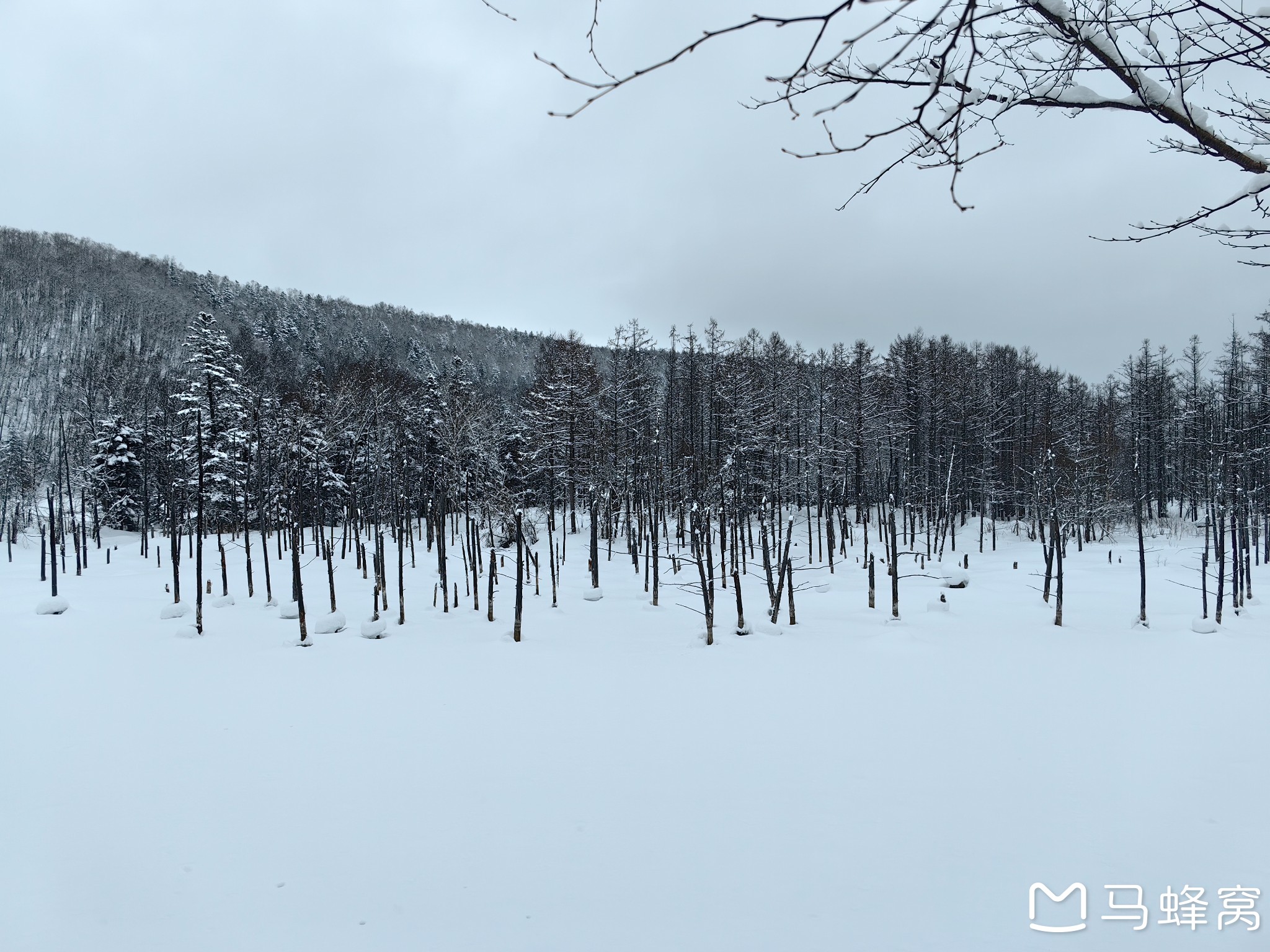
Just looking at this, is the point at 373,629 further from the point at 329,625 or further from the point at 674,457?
the point at 674,457

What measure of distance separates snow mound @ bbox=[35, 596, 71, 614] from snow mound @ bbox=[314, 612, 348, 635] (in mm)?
8863

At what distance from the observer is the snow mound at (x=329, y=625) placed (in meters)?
15.2

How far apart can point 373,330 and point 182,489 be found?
96.2m

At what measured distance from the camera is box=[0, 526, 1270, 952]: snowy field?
4387 millimetres

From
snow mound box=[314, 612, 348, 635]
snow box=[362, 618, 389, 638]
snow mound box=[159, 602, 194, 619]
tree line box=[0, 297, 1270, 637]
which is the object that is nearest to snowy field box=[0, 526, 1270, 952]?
snow box=[362, 618, 389, 638]

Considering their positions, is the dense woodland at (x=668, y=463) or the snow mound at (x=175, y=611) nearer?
the snow mound at (x=175, y=611)

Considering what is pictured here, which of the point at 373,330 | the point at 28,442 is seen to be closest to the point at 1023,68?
the point at 28,442

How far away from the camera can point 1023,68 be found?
2977 mm

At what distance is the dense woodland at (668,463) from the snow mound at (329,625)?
269 centimetres

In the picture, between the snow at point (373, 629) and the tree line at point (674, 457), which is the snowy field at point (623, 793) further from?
the tree line at point (674, 457)

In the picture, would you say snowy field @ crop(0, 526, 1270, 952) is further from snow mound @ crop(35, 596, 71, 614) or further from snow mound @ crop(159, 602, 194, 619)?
snow mound @ crop(35, 596, 71, 614)

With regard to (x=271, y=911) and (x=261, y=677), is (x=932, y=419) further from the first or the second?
(x=271, y=911)

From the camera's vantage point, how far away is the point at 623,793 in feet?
21.1

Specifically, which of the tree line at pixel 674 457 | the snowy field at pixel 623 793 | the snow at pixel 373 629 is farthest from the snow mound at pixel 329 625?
the tree line at pixel 674 457
